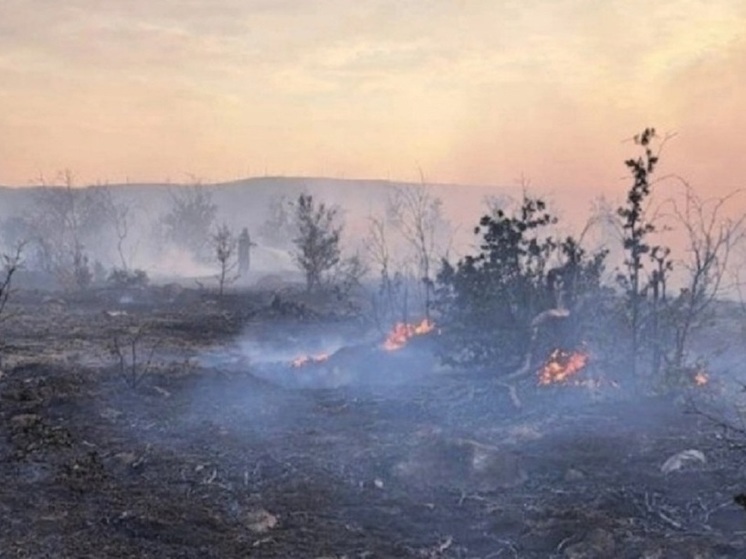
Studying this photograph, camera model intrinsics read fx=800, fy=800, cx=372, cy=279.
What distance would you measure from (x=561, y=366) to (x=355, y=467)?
415 cm

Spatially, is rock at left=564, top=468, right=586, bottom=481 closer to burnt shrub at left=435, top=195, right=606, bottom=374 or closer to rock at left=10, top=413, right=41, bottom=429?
burnt shrub at left=435, top=195, right=606, bottom=374

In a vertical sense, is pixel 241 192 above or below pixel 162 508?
above

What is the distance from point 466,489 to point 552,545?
1.46 m

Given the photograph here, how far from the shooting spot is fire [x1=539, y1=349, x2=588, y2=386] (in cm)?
1126

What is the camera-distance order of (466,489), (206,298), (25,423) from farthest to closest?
(206,298), (25,423), (466,489)

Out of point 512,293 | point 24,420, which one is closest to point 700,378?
point 512,293

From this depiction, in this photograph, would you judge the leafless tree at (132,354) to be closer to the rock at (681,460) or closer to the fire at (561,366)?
the fire at (561,366)

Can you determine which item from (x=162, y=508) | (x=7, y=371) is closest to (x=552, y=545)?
(x=162, y=508)

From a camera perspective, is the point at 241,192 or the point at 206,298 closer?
the point at 206,298

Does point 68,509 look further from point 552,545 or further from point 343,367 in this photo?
point 343,367

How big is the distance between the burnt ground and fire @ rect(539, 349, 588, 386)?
9.1 inches

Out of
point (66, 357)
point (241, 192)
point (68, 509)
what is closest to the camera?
point (68, 509)

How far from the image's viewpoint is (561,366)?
1144 cm

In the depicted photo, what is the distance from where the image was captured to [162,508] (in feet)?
24.0
